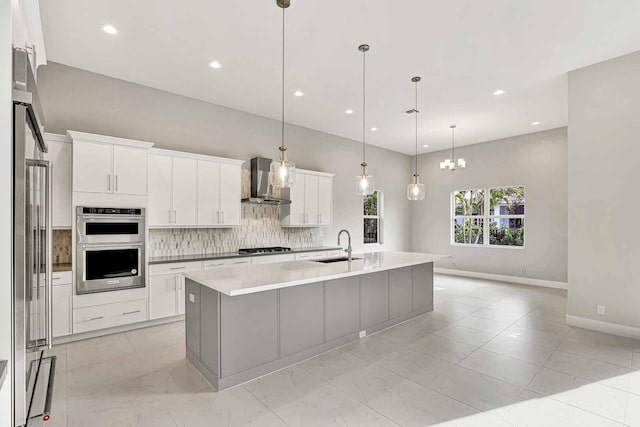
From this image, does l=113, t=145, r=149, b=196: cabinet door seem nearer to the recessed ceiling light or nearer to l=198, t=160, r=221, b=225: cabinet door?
l=198, t=160, r=221, b=225: cabinet door

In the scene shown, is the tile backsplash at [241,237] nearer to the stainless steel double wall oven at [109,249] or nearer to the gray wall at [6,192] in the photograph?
the stainless steel double wall oven at [109,249]

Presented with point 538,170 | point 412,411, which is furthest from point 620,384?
point 538,170

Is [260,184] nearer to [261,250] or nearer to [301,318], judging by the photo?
[261,250]

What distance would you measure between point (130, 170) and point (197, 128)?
143cm

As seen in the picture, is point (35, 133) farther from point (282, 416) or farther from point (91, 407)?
point (282, 416)

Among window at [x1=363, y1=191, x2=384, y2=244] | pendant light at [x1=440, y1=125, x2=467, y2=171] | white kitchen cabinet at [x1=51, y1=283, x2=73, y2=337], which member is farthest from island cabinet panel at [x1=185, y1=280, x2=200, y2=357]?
window at [x1=363, y1=191, x2=384, y2=244]

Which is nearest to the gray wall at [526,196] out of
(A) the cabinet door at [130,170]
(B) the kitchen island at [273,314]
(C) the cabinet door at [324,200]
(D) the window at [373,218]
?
(D) the window at [373,218]

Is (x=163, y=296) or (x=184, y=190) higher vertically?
(x=184, y=190)

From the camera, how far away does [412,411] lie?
2328 millimetres

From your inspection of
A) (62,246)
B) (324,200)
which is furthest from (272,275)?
(324,200)

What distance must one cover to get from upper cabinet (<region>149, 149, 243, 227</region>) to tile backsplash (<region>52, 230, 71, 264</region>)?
949mm

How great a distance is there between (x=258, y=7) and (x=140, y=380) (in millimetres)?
3501

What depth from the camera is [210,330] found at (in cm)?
274

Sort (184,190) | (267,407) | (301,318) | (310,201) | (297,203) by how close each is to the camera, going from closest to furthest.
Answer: (267,407), (301,318), (184,190), (297,203), (310,201)
